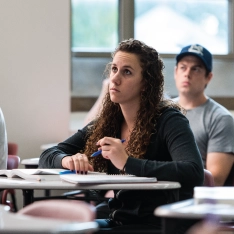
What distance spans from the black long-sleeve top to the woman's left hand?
3 centimetres

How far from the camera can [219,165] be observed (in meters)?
4.11

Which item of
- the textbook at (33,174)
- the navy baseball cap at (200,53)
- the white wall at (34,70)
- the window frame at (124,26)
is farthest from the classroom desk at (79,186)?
the window frame at (124,26)

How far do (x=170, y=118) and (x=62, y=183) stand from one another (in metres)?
0.63

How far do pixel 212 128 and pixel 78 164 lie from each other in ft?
5.10

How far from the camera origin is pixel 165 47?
6.62 m

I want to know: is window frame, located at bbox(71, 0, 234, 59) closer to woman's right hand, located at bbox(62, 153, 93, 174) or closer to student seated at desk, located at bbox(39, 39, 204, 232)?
student seated at desk, located at bbox(39, 39, 204, 232)

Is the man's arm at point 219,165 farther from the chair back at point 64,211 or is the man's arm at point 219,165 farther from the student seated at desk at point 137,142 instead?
the chair back at point 64,211

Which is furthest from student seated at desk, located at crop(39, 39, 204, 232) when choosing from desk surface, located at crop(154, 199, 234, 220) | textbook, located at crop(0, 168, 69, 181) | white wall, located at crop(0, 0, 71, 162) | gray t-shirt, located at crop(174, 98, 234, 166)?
white wall, located at crop(0, 0, 71, 162)

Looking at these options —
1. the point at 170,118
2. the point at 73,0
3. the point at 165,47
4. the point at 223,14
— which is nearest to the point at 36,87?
the point at 73,0

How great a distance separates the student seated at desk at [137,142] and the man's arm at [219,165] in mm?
961

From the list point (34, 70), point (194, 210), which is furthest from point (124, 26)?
point (194, 210)

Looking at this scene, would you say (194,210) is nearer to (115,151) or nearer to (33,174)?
(115,151)

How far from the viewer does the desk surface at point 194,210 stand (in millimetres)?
1869

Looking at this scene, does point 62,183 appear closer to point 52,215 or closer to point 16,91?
point 52,215
